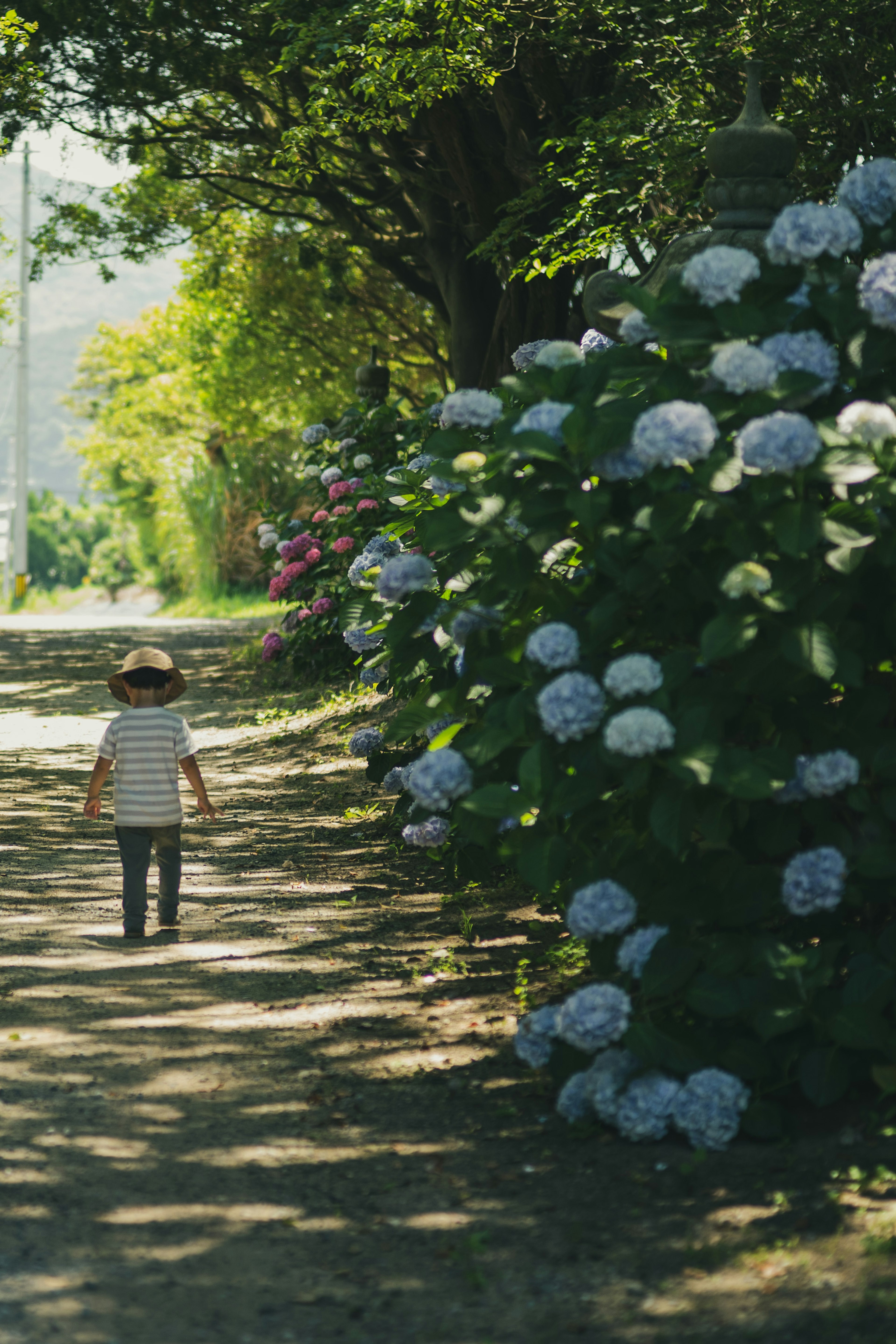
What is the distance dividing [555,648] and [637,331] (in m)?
0.89

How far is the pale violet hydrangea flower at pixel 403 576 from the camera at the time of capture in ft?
13.3

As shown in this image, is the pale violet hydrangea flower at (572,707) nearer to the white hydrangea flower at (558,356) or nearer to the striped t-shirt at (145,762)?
the white hydrangea flower at (558,356)

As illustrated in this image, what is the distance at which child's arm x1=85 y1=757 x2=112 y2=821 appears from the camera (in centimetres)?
523

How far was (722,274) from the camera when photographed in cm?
336

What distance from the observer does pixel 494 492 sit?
11.7 feet

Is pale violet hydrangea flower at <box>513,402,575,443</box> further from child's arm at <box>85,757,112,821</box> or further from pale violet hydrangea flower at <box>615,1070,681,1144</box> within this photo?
child's arm at <box>85,757,112,821</box>

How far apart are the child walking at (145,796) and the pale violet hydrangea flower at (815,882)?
2.72m

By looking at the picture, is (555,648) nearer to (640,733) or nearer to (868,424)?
(640,733)

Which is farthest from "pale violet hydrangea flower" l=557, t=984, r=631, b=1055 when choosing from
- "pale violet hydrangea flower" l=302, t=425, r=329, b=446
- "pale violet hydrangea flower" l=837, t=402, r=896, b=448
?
"pale violet hydrangea flower" l=302, t=425, r=329, b=446

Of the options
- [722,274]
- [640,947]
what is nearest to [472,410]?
[722,274]

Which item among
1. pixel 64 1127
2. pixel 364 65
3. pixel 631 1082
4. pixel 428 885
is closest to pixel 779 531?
pixel 631 1082

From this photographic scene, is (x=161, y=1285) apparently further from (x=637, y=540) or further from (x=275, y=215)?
(x=275, y=215)

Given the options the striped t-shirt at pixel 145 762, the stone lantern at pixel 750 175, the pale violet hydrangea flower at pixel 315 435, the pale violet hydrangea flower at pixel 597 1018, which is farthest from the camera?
the pale violet hydrangea flower at pixel 315 435

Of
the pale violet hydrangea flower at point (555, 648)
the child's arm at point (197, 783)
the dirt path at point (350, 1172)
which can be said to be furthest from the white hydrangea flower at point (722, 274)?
the child's arm at point (197, 783)
